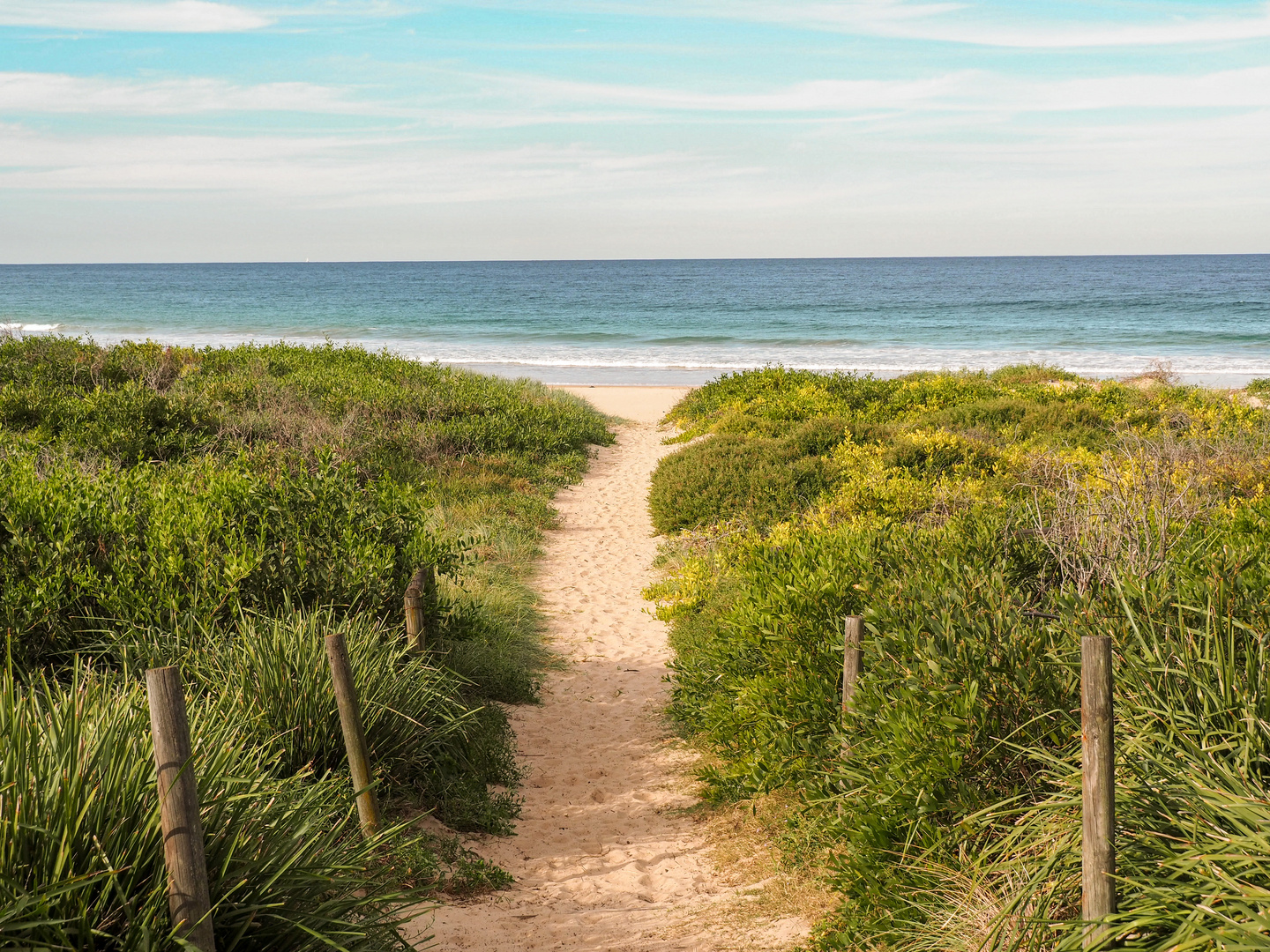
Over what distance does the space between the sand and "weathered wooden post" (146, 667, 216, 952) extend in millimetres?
1645

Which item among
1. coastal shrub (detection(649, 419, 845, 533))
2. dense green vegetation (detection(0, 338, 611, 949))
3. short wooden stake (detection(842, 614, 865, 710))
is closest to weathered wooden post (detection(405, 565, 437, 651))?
dense green vegetation (detection(0, 338, 611, 949))

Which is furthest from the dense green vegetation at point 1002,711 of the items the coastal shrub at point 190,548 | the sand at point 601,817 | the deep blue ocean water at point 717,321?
the deep blue ocean water at point 717,321

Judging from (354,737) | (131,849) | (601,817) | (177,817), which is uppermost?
(177,817)

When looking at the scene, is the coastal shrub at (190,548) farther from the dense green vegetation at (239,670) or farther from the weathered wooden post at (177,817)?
the weathered wooden post at (177,817)

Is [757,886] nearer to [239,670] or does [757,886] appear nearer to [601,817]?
[601,817]

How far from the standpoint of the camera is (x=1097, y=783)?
114 inches

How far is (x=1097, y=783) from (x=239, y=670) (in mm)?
4385

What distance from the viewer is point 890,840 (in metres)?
4.14

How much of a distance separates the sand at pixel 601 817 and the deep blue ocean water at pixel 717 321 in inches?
976

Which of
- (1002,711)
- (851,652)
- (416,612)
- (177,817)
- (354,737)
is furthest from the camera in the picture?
(416,612)

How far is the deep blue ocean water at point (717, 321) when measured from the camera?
40875 millimetres

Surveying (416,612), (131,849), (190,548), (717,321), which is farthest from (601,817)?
(717,321)

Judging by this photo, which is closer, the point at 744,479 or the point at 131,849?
the point at 131,849

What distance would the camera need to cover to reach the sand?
15.1 ft
